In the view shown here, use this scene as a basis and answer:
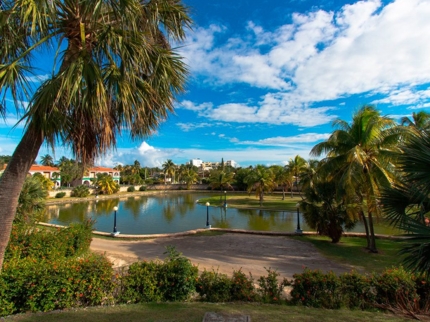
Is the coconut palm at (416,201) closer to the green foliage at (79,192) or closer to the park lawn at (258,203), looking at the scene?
the park lawn at (258,203)

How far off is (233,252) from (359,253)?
4.52 metres

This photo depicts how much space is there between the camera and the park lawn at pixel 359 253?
7.41m

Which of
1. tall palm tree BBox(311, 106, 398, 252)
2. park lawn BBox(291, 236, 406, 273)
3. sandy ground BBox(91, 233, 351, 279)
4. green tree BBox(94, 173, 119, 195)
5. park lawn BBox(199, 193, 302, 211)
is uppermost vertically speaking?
tall palm tree BBox(311, 106, 398, 252)

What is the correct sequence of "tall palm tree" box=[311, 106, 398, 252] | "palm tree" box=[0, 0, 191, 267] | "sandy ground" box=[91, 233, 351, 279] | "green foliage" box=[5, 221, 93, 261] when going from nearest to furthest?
"palm tree" box=[0, 0, 191, 267]
"green foliage" box=[5, 221, 93, 261]
"sandy ground" box=[91, 233, 351, 279]
"tall palm tree" box=[311, 106, 398, 252]

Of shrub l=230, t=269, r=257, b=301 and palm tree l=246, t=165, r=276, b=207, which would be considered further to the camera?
palm tree l=246, t=165, r=276, b=207

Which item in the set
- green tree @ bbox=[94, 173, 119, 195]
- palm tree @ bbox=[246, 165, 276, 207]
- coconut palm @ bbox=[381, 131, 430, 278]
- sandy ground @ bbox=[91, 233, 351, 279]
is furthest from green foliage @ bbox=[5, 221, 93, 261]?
green tree @ bbox=[94, 173, 119, 195]

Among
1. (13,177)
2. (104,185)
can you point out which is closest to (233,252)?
(13,177)

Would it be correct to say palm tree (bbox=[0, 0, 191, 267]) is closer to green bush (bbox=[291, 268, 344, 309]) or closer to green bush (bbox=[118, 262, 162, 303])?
green bush (bbox=[118, 262, 162, 303])

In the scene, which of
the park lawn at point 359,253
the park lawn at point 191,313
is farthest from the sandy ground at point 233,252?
the park lawn at point 191,313

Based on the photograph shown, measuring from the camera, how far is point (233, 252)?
8719 mm

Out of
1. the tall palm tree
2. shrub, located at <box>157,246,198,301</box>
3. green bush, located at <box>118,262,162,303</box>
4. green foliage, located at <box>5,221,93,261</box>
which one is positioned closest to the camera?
green bush, located at <box>118,262,162,303</box>

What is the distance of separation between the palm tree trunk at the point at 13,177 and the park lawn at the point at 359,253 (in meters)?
8.12

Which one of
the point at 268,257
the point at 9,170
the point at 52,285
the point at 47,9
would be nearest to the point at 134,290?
the point at 52,285

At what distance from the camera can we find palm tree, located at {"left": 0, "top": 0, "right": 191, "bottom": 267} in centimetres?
267
